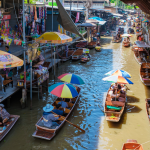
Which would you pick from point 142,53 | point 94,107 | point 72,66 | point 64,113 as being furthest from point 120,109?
point 142,53

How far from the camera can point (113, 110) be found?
10.9m

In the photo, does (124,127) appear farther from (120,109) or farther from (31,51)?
(31,51)

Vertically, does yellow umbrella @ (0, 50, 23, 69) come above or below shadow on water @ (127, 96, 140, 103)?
above

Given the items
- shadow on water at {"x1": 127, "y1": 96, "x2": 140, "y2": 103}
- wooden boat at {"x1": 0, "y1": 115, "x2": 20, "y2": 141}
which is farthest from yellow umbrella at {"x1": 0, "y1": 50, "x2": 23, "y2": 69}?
shadow on water at {"x1": 127, "y1": 96, "x2": 140, "y2": 103}

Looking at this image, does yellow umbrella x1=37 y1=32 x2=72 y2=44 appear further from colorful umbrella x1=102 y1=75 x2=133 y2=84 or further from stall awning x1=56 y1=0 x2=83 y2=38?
colorful umbrella x1=102 y1=75 x2=133 y2=84

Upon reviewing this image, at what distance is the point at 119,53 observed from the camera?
2742cm

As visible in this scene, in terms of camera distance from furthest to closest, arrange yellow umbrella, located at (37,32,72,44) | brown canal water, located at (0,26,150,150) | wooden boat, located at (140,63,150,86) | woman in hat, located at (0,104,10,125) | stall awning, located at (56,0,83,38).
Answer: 1. wooden boat, located at (140,63,150,86)
2. stall awning, located at (56,0,83,38)
3. yellow umbrella, located at (37,32,72,44)
4. woman in hat, located at (0,104,10,125)
5. brown canal water, located at (0,26,150,150)

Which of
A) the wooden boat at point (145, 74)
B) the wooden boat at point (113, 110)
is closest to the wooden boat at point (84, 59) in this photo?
the wooden boat at point (145, 74)

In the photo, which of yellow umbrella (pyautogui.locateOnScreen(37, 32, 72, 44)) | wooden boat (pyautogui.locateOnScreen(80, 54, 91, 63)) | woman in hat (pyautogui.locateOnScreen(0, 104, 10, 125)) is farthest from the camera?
wooden boat (pyautogui.locateOnScreen(80, 54, 91, 63))

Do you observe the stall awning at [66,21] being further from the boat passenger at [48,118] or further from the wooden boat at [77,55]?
the wooden boat at [77,55]

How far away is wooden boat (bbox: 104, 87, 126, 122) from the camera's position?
33.0ft

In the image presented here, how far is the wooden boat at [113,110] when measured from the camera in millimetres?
10070

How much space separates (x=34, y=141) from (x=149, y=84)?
30.9ft

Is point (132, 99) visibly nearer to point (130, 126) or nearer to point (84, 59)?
point (130, 126)
